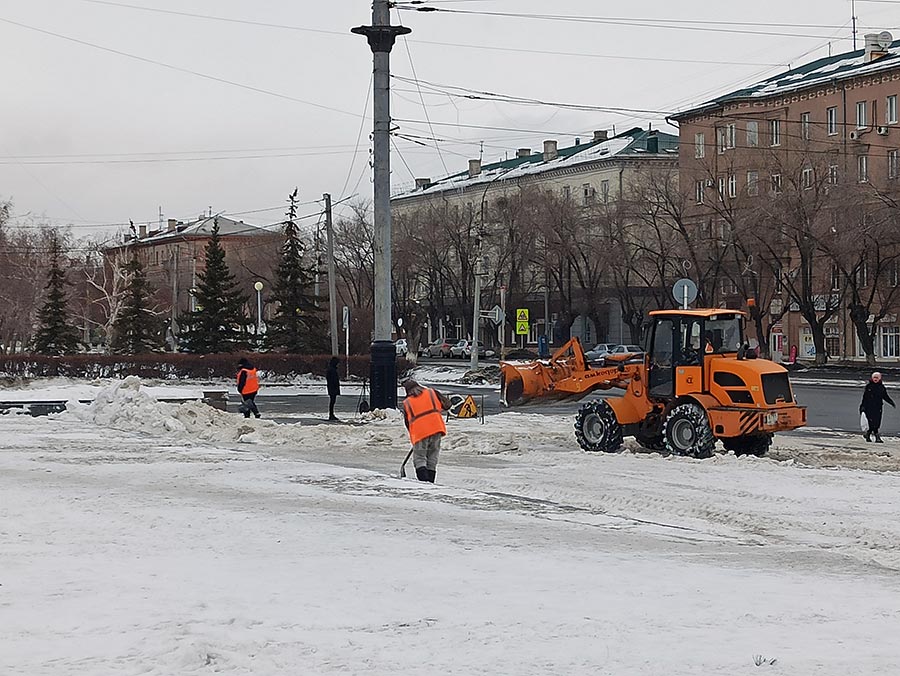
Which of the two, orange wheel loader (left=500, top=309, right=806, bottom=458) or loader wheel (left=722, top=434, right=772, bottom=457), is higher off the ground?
orange wheel loader (left=500, top=309, right=806, bottom=458)

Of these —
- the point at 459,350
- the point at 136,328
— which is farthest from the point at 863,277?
the point at 136,328

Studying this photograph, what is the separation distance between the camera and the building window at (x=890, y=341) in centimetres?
7338

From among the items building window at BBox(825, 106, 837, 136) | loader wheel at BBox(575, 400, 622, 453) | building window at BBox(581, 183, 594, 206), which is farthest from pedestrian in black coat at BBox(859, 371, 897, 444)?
building window at BBox(581, 183, 594, 206)

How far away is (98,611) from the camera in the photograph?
8477mm

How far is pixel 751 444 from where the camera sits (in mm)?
22016

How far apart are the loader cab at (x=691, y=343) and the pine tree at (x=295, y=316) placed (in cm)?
3515

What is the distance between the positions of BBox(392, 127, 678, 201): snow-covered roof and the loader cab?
7358 centimetres

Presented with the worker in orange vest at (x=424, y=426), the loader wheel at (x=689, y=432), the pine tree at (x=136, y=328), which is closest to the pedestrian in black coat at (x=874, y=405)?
the loader wheel at (x=689, y=432)

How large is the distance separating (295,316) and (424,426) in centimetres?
4028

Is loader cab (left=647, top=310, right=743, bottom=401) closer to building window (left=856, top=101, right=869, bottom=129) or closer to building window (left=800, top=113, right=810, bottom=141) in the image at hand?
building window (left=800, top=113, right=810, bottom=141)

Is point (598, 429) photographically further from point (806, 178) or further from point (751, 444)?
point (806, 178)

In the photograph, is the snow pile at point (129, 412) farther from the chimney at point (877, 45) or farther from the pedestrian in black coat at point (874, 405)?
the chimney at point (877, 45)

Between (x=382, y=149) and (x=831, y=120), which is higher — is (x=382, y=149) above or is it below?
below

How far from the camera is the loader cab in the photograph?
21.6 m
